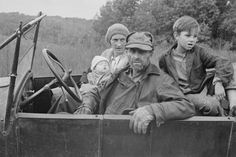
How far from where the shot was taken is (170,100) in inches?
88.6

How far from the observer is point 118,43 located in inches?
149

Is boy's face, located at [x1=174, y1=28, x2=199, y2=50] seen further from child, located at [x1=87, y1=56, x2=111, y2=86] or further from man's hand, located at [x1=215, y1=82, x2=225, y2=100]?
child, located at [x1=87, y1=56, x2=111, y2=86]

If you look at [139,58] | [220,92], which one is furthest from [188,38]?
[139,58]

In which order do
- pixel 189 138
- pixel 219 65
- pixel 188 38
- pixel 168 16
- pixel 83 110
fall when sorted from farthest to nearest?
pixel 168 16, pixel 188 38, pixel 219 65, pixel 83 110, pixel 189 138

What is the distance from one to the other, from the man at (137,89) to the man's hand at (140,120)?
6.8 inches

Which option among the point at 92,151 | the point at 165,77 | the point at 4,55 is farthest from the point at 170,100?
the point at 4,55

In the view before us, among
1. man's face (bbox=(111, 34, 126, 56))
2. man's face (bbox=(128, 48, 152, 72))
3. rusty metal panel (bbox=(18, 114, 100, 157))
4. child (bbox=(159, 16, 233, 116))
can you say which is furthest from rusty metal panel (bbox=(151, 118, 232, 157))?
man's face (bbox=(111, 34, 126, 56))

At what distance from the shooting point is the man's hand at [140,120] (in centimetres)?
196

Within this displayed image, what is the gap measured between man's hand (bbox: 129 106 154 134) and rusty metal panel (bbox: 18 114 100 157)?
0.23 meters

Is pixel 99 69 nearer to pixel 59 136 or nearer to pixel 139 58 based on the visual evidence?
pixel 139 58

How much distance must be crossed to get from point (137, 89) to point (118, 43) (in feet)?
4.81

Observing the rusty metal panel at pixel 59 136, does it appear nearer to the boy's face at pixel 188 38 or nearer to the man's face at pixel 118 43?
the boy's face at pixel 188 38

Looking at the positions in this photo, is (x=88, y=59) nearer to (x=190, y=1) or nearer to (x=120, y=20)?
(x=190, y=1)

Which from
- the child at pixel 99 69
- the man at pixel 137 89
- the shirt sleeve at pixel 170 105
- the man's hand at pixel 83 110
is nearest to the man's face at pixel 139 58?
the man at pixel 137 89
